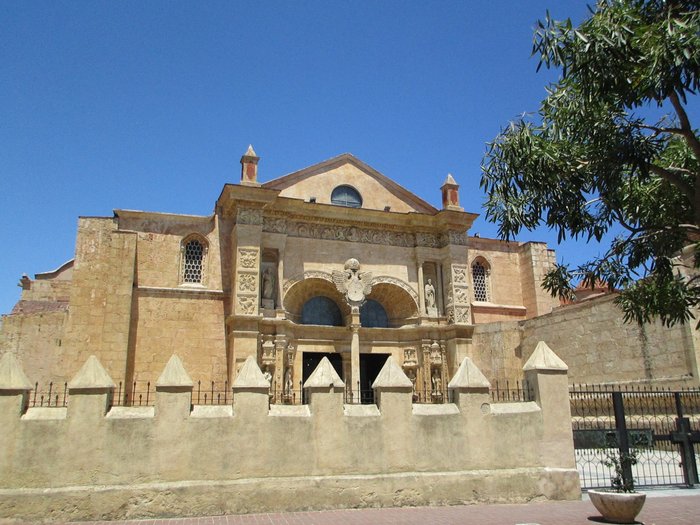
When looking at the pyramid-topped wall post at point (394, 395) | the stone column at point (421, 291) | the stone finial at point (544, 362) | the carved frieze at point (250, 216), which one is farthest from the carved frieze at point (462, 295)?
the pyramid-topped wall post at point (394, 395)

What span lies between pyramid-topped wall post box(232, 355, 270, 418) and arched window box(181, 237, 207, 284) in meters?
12.5

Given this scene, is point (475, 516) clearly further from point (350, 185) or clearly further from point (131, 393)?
point (350, 185)

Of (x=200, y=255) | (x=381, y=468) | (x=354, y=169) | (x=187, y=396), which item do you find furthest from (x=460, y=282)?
(x=187, y=396)

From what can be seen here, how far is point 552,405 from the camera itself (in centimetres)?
1089

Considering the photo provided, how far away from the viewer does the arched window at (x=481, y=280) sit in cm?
2659

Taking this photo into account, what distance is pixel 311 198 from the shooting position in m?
23.2

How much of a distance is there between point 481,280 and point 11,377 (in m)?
21.3

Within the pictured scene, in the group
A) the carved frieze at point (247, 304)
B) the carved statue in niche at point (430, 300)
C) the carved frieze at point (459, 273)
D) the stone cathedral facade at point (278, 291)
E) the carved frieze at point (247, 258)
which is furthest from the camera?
the carved frieze at point (459, 273)

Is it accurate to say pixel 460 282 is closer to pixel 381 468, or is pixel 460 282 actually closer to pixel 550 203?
pixel 550 203

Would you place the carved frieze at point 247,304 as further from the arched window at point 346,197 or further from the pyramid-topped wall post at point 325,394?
the pyramid-topped wall post at point 325,394

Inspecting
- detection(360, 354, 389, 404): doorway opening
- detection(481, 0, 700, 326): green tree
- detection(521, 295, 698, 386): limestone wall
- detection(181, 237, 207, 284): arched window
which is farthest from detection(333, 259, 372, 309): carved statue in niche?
detection(481, 0, 700, 326): green tree

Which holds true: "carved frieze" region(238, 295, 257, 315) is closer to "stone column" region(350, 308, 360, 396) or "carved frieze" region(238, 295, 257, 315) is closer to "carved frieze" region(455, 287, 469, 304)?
"stone column" region(350, 308, 360, 396)

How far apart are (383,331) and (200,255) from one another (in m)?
7.86

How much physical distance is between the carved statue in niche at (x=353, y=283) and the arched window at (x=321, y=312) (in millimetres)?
1432
